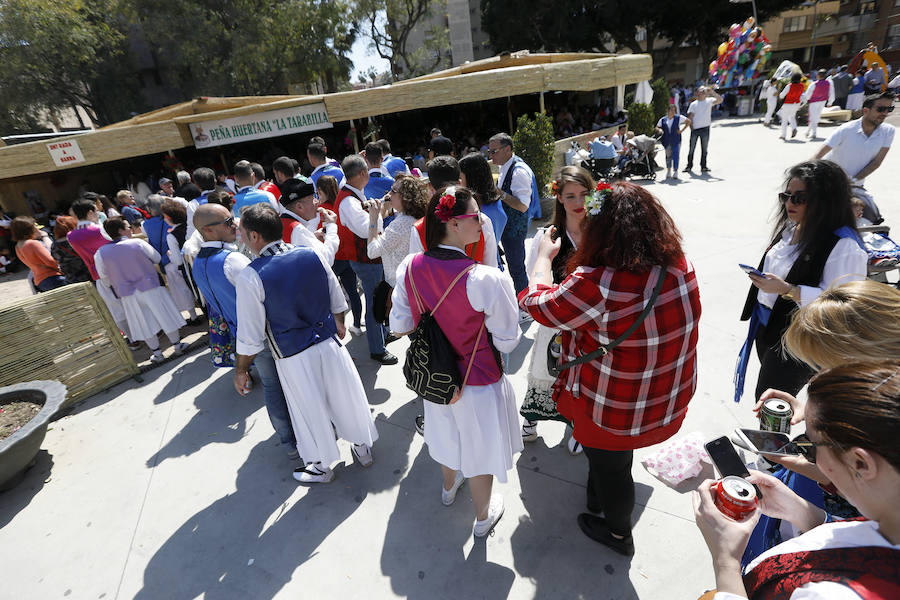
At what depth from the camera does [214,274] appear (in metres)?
3.29

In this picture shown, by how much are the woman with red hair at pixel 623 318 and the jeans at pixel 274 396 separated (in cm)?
206

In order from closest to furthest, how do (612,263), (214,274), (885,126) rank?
(612,263) → (214,274) → (885,126)

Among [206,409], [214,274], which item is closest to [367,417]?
[214,274]

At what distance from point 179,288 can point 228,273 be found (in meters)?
3.54

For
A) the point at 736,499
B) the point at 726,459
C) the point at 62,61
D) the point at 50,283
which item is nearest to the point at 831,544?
the point at 736,499

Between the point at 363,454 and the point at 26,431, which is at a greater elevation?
the point at 26,431

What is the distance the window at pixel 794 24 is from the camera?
4103 centimetres

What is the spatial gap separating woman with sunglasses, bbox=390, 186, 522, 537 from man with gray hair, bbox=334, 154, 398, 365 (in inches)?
67.1

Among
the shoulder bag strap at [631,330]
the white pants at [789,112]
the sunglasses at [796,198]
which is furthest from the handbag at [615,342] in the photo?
the white pants at [789,112]

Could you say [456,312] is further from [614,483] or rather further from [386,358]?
[386,358]

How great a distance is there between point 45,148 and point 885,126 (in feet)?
43.8

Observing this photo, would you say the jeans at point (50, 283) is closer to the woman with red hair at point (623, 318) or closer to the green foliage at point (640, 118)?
the woman with red hair at point (623, 318)

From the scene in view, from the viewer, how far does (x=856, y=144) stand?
4250mm

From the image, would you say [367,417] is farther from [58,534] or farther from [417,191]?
[58,534]
